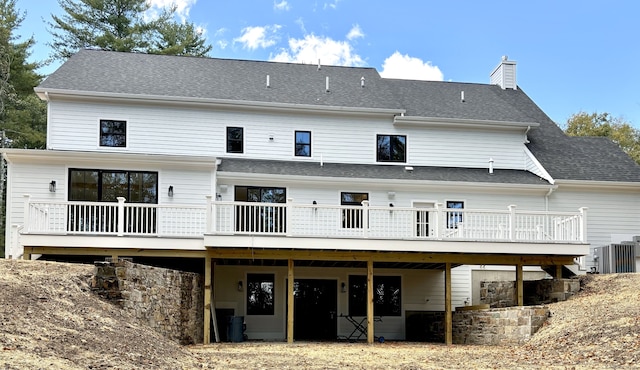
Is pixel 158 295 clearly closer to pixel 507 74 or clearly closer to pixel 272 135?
pixel 272 135

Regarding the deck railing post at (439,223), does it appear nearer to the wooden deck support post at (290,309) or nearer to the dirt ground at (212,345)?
the dirt ground at (212,345)

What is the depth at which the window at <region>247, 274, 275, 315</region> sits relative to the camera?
71.6ft

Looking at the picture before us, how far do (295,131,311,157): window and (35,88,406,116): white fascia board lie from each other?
0.80m

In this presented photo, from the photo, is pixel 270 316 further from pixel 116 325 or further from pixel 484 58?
pixel 484 58

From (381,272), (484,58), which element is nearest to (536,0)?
(484,58)

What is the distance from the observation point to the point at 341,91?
2473cm

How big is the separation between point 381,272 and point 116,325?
1263 cm

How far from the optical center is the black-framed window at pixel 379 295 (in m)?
22.6

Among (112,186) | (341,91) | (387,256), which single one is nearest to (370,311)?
(387,256)

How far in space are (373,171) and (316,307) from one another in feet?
15.5

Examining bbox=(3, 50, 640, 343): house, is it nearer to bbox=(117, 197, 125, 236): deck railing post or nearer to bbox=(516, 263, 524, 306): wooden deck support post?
bbox=(516, 263, 524, 306): wooden deck support post

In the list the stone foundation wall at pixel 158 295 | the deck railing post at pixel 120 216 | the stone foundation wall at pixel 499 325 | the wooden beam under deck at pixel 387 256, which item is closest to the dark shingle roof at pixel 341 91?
the wooden beam under deck at pixel 387 256

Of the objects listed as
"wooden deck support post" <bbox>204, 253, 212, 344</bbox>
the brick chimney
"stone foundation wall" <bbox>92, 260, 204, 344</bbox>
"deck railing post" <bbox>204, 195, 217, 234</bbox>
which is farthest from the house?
the brick chimney

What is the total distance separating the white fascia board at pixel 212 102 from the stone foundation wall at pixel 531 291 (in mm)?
6477
